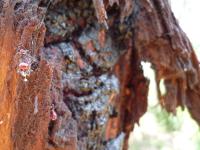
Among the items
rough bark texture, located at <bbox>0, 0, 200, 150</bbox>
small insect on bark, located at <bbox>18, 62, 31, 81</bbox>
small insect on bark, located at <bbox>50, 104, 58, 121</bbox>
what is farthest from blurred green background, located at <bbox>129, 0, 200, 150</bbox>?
small insect on bark, located at <bbox>18, 62, 31, 81</bbox>

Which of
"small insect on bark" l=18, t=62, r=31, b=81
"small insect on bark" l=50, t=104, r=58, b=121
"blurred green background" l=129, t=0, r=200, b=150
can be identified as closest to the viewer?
"small insect on bark" l=18, t=62, r=31, b=81

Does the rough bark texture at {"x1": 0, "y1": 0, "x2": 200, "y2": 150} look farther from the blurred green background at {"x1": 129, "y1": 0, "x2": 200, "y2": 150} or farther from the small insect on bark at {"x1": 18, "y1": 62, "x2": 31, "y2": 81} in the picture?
the blurred green background at {"x1": 129, "y1": 0, "x2": 200, "y2": 150}

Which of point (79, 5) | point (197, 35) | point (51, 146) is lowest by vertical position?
point (51, 146)

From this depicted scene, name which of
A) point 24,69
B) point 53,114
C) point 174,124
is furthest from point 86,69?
point 174,124

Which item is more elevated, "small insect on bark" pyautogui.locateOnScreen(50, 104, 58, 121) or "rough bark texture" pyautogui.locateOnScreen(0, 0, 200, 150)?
"rough bark texture" pyautogui.locateOnScreen(0, 0, 200, 150)

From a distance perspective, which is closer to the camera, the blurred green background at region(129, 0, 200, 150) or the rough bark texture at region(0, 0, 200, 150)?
the rough bark texture at region(0, 0, 200, 150)

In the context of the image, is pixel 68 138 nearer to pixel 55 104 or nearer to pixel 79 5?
pixel 55 104

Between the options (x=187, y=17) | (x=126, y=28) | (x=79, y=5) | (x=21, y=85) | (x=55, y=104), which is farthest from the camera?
(x=187, y=17)

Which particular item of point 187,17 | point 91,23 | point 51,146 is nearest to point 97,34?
point 91,23

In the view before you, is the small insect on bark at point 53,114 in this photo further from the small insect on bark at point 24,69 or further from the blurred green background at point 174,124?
the blurred green background at point 174,124
